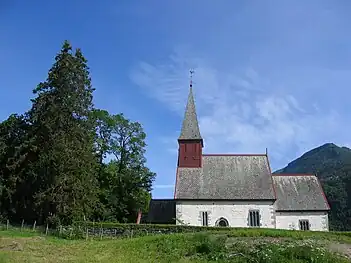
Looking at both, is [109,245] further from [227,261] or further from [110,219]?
[110,219]

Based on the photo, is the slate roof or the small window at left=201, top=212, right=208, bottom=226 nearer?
the small window at left=201, top=212, right=208, bottom=226

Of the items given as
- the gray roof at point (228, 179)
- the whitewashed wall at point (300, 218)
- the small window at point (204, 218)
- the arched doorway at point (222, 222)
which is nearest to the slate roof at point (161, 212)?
the small window at point (204, 218)

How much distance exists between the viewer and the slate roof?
4938 cm

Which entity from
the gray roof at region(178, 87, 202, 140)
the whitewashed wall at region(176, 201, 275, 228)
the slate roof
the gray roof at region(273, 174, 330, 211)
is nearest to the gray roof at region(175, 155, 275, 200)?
the whitewashed wall at region(176, 201, 275, 228)

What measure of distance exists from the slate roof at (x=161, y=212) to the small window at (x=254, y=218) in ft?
27.2

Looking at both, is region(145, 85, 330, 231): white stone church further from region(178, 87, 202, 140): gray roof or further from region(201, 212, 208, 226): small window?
region(178, 87, 202, 140): gray roof

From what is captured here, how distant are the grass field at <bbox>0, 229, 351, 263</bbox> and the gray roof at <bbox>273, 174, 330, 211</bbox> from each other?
19357 millimetres

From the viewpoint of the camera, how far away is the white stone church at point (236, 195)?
4719cm

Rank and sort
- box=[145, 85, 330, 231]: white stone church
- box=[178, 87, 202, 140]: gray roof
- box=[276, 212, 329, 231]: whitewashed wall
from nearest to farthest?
box=[145, 85, 330, 231]: white stone church → box=[276, 212, 329, 231]: whitewashed wall → box=[178, 87, 202, 140]: gray roof

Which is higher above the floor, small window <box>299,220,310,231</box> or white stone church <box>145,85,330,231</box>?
white stone church <box>145,85,330,231</box>

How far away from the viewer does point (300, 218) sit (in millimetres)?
47875

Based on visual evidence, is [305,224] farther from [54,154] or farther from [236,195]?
[54,154]

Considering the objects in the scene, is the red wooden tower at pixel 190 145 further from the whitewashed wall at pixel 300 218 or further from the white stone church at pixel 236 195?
the whitewashed wall at pixel 300 218

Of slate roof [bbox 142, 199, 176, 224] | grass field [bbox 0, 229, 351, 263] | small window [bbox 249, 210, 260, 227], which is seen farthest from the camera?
slate roof [bbox 142, 199, 176, 224]
